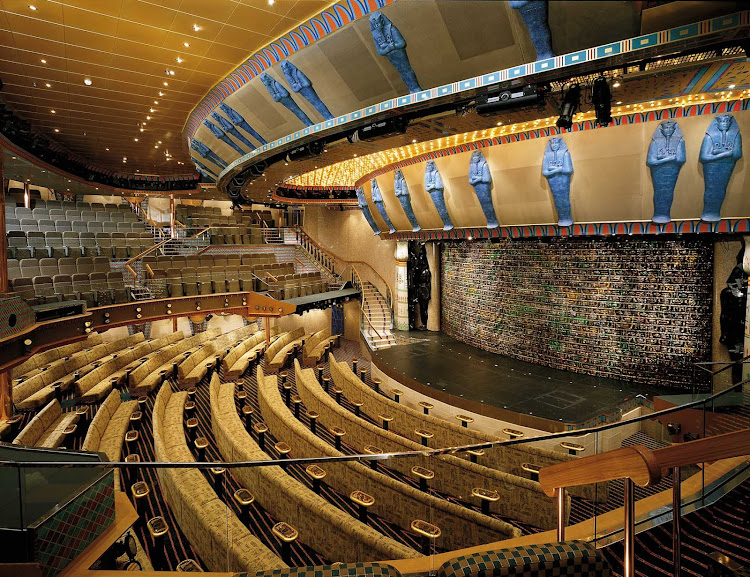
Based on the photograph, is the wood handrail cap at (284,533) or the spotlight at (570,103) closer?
the wood handrail cap at (284,533)

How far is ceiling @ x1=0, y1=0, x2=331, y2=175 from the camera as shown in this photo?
5.54 meters

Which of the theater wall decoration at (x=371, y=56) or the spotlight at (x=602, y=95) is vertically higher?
the theater wall decoration at (x=371, y=56)

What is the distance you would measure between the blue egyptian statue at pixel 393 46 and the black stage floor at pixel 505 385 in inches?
218

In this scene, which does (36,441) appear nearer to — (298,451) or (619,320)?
(298,451)

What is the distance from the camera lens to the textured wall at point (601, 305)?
836cm

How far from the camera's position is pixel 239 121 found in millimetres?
8172

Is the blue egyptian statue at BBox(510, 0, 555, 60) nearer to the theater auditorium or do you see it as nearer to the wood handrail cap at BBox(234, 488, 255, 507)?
the theater auditorium

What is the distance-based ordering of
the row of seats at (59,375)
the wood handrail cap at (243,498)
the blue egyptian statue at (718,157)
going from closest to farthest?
the wood handrail cap at (243,498), the blue egyptian statue at (718,157), the row of seats at (59,375)

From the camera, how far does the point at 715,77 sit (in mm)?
5332

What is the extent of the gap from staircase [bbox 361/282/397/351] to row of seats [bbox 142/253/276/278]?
408cm

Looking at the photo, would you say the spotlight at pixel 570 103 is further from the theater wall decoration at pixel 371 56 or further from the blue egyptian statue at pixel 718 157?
the blue egyptian statue at pixel 718 157

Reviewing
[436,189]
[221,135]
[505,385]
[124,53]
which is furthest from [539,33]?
[221,135]

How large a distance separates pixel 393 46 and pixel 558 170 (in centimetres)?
421

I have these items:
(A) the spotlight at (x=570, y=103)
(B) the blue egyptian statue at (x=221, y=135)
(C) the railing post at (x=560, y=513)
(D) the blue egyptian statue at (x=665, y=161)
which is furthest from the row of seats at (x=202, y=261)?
(C) the railing post at (x=560, y=513)
